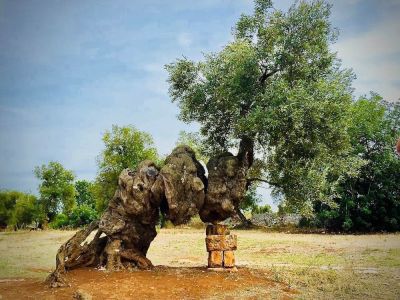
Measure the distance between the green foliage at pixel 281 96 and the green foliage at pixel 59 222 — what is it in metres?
49.2

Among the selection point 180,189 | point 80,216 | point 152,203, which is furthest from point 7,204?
point 180,189

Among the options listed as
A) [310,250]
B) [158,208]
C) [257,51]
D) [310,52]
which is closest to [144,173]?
[158,208]

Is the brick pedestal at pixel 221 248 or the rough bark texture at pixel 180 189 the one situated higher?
the rough bark texture at pixel 180 189

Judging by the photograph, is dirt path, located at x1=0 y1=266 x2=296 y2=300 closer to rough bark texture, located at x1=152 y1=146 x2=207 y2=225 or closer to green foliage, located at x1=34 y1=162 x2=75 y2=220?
rough bark texture, located at x1=152 y1=146 x2=207 y2=225

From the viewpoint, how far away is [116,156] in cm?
5550

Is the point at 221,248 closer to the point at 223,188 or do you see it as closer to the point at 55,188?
the point at 223,188

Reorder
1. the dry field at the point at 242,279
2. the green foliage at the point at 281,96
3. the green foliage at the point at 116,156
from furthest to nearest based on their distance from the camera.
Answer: the green foliage at the point at 116,156, the green foliage at the point at 281,96, the dry field at the point at 242,279

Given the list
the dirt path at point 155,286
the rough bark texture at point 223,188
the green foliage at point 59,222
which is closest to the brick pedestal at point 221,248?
the dirt path at point 155,286

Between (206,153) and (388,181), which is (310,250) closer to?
(206,153)

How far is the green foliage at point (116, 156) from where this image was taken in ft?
181

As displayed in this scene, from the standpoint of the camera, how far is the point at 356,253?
25.8 meters

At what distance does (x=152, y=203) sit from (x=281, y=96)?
6.76 metres

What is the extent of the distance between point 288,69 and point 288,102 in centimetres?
265

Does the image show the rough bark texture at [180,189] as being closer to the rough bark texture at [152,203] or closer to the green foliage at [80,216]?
the rough bark texture at [152,203]
